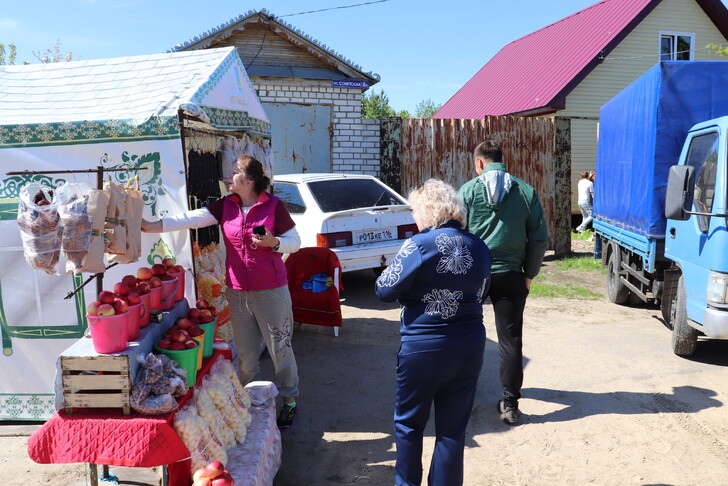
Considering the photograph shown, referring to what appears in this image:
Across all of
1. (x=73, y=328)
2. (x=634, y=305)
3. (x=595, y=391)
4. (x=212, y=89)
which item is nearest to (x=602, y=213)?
(x=634, y=305)

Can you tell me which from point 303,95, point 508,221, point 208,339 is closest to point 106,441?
point 208,339

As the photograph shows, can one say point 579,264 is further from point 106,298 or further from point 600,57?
point 106,298

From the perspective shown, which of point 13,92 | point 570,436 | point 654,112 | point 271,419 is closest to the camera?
point 271,419

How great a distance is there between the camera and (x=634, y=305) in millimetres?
8242

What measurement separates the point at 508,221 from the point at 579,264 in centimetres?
756

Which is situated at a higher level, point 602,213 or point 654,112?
point 654,112

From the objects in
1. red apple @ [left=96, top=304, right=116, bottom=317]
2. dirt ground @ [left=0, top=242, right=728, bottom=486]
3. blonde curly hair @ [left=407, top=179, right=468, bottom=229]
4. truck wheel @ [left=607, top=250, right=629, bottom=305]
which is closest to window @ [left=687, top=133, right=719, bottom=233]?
dirt ground @ [left=0, top=242, right=728, bottom=486]

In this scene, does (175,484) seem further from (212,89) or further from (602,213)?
(602,213)

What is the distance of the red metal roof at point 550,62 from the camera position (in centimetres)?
1773

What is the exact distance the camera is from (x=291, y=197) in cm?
796

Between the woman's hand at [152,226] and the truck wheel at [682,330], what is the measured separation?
4830 millimetres

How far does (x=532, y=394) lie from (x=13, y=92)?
5222 millimetres

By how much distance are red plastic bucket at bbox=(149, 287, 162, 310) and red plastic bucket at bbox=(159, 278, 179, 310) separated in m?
0.03

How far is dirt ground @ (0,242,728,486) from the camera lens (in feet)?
12.5
